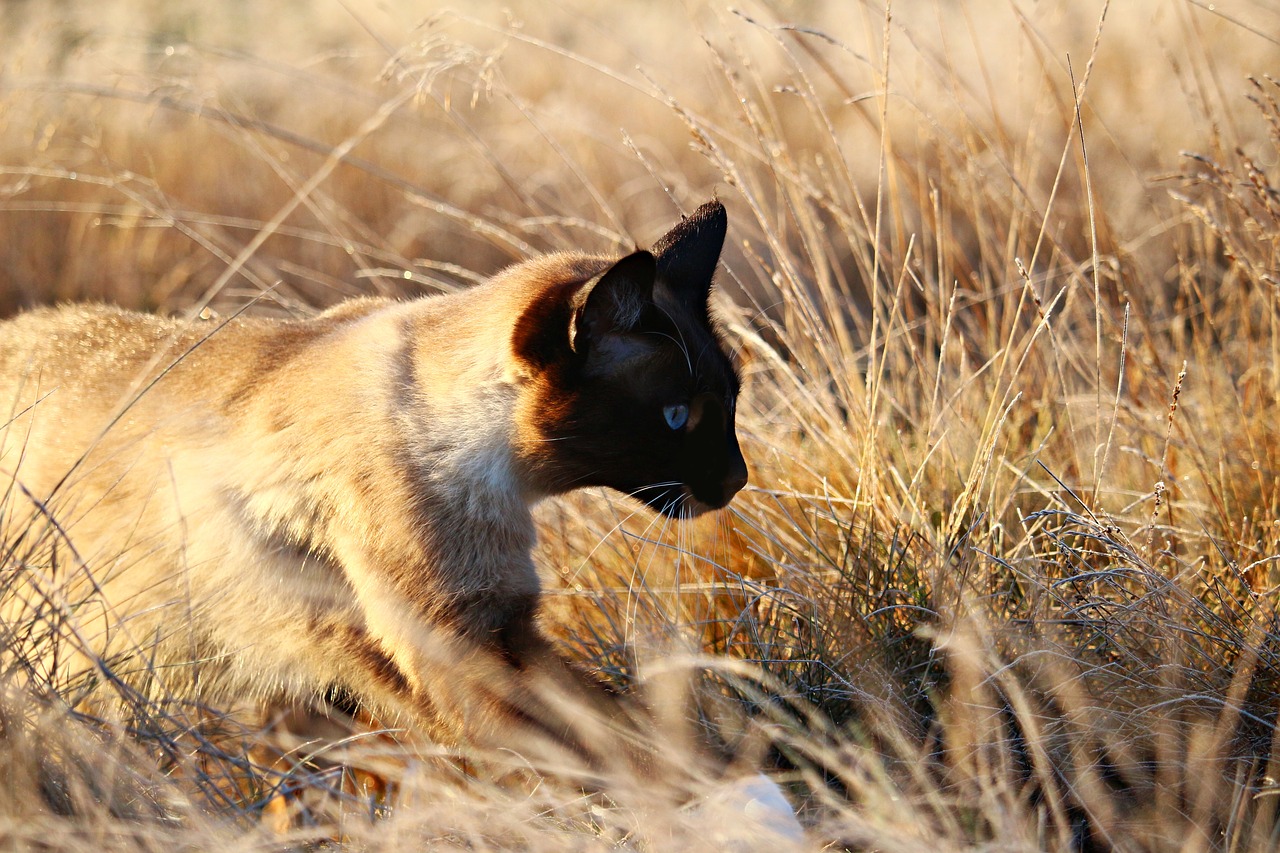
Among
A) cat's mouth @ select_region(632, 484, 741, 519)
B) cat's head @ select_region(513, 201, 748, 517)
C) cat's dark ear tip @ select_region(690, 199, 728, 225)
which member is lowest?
cat's mouth @ select_region(632, 484, 741, 519)

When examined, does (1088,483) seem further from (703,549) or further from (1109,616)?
(703,549)

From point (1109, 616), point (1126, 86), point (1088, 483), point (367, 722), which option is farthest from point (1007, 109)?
point (367, 722)

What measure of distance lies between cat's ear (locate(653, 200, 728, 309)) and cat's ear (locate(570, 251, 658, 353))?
26cm

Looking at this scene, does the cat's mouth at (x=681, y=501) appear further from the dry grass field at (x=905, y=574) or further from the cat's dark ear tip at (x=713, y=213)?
the cat's dark ear tip at (x=713, y=213)

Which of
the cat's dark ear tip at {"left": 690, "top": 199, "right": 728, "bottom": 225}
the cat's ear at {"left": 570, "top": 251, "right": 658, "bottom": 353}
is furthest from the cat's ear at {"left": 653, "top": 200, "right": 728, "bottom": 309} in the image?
the cat's ear at {"left": 570, "top": 251, "right": 658, "bottom": 353}

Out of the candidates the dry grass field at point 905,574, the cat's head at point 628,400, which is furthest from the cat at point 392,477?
the dry grass field at point 905,574

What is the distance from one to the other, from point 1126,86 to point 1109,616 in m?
5.19

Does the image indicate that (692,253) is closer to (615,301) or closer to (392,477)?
(615,301)

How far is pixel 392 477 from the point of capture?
2324 mm

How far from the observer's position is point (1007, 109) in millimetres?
6730

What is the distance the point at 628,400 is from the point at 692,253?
16.6 inches

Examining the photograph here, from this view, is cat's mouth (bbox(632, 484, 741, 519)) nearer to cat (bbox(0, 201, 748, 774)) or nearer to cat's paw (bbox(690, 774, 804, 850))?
cat (bbox(0, 201, 748, 774))

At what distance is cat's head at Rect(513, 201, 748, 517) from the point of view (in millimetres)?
2320

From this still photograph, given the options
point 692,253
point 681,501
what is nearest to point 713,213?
point 692,253
